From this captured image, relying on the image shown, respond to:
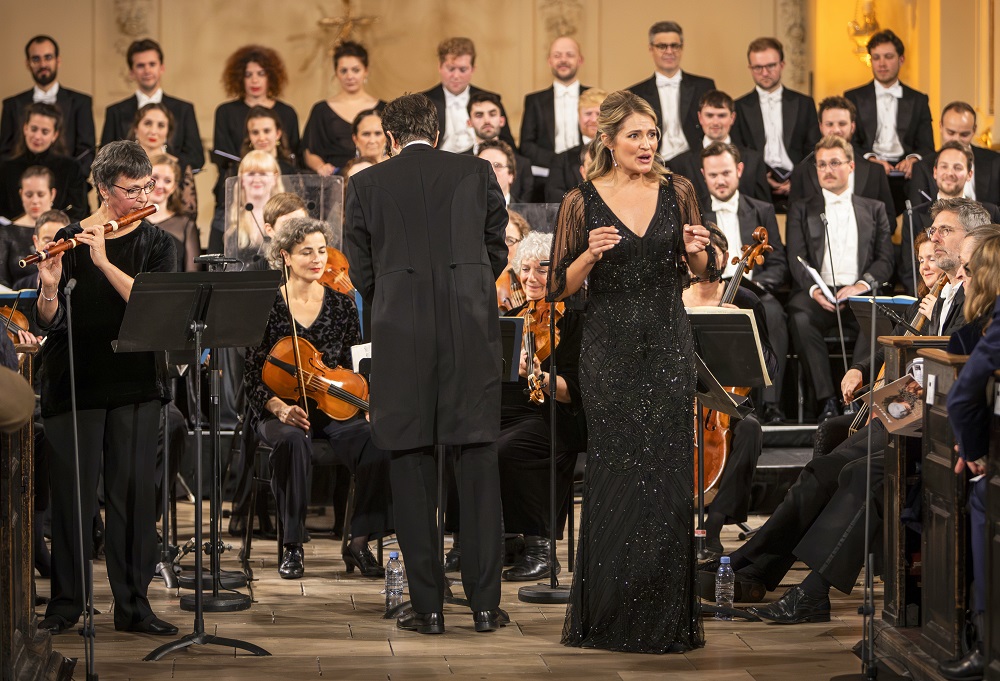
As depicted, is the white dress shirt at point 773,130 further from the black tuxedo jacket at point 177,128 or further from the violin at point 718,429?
the black tuxedo jacket at point 177,128

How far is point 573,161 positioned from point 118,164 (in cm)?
429

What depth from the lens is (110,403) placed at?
172 inches

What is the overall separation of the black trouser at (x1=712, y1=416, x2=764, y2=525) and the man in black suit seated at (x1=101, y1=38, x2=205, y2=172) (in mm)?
4334

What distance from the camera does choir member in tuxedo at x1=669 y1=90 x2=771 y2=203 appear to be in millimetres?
8141

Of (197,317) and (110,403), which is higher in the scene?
(197,317)

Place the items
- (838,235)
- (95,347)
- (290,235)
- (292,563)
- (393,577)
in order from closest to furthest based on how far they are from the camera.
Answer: (95,347) → (393,577) → (292,563) → (290,235) → (838,235)

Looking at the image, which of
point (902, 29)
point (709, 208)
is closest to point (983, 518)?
point (709, 208)

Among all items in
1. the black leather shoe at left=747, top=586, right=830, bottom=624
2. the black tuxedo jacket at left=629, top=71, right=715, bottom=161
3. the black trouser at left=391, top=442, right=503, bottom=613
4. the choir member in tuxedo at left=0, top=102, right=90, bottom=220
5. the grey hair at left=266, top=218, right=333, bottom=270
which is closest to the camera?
the black trouser at left=391, top=442, right=503, bottom=613

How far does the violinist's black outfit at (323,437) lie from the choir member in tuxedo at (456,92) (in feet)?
10.4

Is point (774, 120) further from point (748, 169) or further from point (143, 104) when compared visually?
point (143, 104)

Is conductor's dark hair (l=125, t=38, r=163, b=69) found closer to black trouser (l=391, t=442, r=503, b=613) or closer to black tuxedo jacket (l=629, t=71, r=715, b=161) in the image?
black tuxedo jacket (l=629, t=71, r=715, b=161)

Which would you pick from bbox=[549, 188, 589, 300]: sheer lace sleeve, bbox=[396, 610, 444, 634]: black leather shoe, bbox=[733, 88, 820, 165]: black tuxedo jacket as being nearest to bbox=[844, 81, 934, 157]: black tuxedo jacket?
bbox=[733, 88, 820, 165]: black tuxedo jacket

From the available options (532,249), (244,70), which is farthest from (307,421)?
(244,70)

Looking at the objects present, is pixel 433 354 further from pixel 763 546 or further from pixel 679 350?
pixel 763 546
